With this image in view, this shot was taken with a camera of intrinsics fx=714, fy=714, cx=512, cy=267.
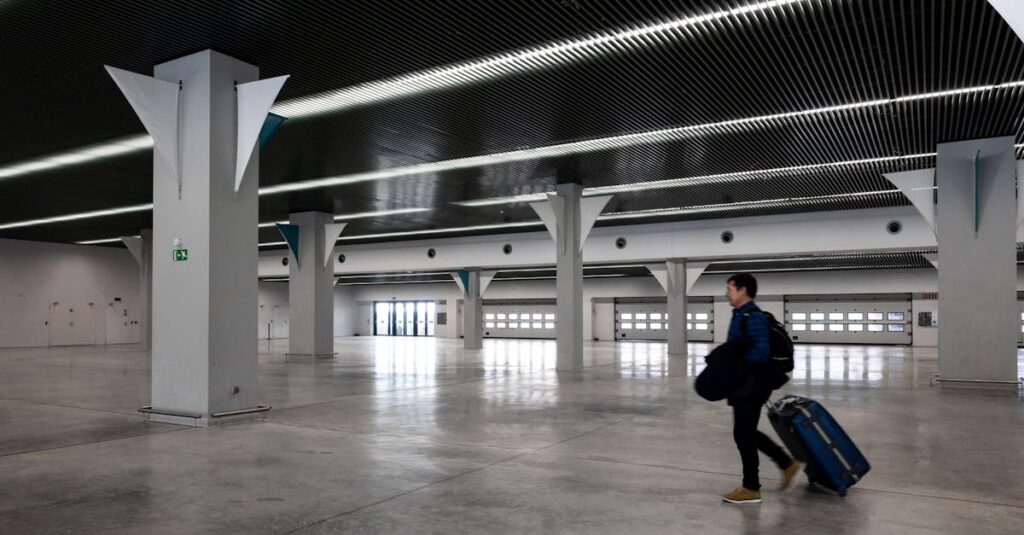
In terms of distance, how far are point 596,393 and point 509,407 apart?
134 inches

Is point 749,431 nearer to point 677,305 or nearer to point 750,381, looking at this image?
point 750,381

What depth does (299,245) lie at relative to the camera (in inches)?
1177

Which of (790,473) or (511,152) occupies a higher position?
(511,152)

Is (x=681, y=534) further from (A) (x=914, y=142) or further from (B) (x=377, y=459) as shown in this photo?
(A) (x=914, y=142)

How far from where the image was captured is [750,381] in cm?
647

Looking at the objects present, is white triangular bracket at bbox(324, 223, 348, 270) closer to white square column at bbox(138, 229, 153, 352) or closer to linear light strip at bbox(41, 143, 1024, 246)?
linear light strip at bbox(41, 143, 1024, 246)

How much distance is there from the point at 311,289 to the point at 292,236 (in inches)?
96.9

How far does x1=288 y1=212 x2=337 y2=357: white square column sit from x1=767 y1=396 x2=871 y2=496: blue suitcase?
24575 millimetres

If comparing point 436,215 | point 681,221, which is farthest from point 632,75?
point 681,221

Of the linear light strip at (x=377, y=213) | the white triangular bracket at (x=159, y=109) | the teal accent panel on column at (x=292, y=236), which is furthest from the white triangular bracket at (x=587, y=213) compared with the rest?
the white triangular bracket at (x=159, y=109)

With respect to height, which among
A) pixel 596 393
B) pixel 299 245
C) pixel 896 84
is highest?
pixel 896 84

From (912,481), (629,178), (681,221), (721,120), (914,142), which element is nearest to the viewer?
(912,481)

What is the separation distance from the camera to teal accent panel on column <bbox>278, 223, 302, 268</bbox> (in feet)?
97.4

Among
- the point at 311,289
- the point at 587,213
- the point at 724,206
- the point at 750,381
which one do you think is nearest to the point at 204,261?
the point at 750,381
